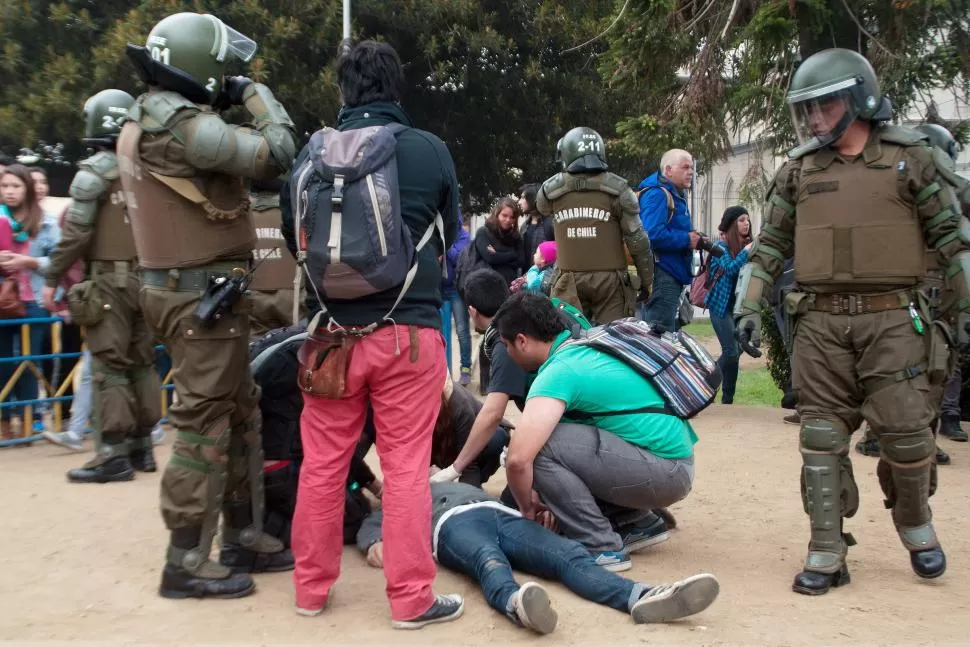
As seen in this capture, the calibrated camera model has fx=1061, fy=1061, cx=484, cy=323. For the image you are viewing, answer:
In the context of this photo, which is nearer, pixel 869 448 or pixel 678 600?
pixel 678 600

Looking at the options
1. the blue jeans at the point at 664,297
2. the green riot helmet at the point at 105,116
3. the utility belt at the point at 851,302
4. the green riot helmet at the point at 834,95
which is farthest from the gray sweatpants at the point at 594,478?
the blue jeans at the point at 664,297

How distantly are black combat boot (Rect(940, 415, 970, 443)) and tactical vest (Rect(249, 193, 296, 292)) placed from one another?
487 cm

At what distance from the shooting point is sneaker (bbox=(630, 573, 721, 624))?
3.78 metres

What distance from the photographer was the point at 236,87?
4.29 meters

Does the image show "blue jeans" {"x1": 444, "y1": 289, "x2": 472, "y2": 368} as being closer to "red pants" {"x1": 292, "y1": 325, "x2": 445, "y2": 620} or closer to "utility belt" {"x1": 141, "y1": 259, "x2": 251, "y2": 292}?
"utility belt" {"x1": 141, "y1": 259, "x2": 251, "y2": 292}

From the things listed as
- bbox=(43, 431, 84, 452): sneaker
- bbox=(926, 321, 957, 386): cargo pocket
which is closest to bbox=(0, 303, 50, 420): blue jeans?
bbox=(43, 431, 84, 452): sneaker

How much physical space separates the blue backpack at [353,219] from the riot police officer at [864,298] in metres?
1.84

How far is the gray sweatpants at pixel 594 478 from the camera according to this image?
4.51 metres

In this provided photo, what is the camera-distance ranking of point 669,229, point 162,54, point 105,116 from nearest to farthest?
point 162,54 → point 105,116 → point 669,229

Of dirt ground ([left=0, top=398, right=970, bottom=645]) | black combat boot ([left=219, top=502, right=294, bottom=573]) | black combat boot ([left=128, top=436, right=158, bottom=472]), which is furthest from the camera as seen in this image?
black combat boot ([left=128, top=436, right=158, bottom=472])

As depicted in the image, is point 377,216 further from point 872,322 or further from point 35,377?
point 35,377

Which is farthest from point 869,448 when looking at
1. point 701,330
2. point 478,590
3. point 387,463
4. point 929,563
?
point 701,330

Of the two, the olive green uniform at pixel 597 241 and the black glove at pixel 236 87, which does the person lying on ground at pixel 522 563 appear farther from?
the olive green uniform at pixel 597 241

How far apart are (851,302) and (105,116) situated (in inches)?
162
